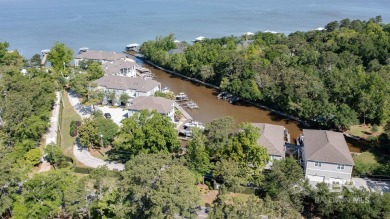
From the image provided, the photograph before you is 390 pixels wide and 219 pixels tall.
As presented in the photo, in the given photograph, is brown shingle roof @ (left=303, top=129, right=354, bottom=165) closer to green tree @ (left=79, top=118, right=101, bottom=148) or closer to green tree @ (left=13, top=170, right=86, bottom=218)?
green tree @ (left=13, top=170, right=86, bottom=218)

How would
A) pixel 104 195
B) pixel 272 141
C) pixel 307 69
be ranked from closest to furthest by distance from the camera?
pixel 104 195 < pixel 272 141 < pixel 307 69

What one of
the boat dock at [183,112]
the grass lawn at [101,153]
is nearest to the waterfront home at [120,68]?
the boat dock at [183,112]

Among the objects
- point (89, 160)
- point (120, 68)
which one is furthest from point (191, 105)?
point (89, 160)

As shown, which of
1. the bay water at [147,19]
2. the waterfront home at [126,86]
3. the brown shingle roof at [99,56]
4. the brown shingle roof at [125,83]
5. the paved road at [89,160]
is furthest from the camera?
the bay water at [147,19]

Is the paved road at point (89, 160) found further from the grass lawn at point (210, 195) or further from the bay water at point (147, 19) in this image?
the bay water at point (147, 19)

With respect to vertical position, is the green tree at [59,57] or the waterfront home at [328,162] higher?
the green tree at [59,57]

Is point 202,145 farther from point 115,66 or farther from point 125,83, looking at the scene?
point 115,66
